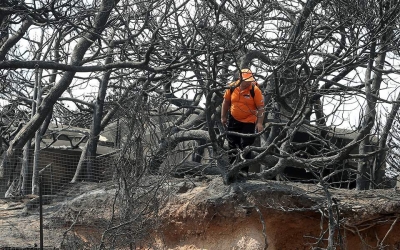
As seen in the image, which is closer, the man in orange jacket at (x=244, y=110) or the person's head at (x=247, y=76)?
the person's head at (x=247, y=76)

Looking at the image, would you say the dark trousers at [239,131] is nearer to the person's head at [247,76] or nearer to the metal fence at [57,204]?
the person's head at [247,76]

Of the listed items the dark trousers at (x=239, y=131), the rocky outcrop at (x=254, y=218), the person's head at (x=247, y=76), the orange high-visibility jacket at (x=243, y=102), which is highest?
the person's head at (x=247, y=76)

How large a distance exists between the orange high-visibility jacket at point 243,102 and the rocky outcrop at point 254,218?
0.99 metres

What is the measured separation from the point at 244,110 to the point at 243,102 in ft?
0.40

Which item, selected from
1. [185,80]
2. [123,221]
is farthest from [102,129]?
[123,221]

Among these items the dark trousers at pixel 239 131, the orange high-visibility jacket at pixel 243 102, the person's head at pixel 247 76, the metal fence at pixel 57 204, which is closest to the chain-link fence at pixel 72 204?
the metal fence at pixel 57 204

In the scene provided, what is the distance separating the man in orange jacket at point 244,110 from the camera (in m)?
10.8

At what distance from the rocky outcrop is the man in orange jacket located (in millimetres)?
665

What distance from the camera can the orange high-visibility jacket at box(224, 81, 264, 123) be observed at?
10.8 meters

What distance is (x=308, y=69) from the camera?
1110 centimetres

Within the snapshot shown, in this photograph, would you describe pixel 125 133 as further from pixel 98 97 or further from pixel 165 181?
pixel 98 97

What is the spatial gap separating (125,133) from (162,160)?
0.56m

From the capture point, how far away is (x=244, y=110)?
1091 cm

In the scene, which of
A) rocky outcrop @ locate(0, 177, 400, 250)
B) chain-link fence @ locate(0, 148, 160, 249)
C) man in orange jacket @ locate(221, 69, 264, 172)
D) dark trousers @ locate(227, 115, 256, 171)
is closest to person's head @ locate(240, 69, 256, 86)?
man in orange jacket @ locate(221, 69, 264, 172)
